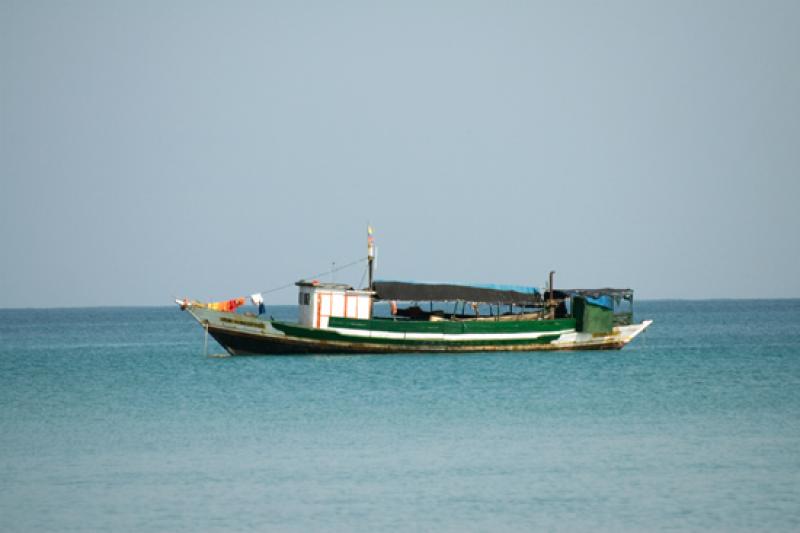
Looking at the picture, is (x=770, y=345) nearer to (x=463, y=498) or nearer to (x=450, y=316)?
(x=450, y=316)

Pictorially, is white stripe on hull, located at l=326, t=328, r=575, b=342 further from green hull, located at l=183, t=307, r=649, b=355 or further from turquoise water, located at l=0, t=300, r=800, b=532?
turquoise water, located at l=0, t=300, r=800, b=532

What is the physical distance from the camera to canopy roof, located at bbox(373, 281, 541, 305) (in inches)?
2243

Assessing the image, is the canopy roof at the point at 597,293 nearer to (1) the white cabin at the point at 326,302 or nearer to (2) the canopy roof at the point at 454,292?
(2) the canopy roof at the point at 454,292

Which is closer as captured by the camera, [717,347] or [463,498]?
[463,498]

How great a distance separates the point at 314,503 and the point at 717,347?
55571 mm

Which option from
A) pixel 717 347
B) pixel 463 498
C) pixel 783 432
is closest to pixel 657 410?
pixel 783 432

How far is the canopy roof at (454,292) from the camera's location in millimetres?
56969

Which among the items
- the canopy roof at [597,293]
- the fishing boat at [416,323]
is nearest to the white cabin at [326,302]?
the fishing boat at [416,323]

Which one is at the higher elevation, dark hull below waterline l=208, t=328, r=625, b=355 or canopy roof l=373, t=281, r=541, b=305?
canopy roof l=373, t=281, r=541, b=305

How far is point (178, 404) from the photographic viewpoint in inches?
1615

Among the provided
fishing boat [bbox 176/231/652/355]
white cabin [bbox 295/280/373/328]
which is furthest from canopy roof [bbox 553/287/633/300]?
white cabin [bbox 295/280/373/328]

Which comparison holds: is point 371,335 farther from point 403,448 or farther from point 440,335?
point 403,448

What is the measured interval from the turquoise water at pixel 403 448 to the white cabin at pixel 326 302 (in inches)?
78.5

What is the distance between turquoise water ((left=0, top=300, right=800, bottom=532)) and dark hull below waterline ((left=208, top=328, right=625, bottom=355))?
91cm
